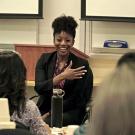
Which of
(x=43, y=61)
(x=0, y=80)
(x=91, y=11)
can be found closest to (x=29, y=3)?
(x=91, y=11)

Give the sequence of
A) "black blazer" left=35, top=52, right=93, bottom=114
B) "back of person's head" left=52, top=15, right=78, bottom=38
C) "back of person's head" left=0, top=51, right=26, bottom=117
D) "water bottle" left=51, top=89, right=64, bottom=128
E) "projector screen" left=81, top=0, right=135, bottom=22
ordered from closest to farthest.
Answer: "back of person's head" left=0, top=51, right=26, bottom=117 < "water bottle" left=51, top=89, right=64, bottom=128 < "black blazer" left=35, top=52, right=93, bottom=114 < "back of person's head" left=52, top=15, right=78, bottom=38 < "projector screen" left=81, top=0, right=135, bottom=22

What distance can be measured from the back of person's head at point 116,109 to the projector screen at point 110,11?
11.1ft

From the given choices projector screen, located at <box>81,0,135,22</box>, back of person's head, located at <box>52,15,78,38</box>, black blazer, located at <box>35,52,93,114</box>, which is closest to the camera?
black blazer, located at <box>35,52,93,114</box>

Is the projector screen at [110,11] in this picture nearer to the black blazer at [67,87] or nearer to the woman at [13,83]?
the black blazer at [67,87]

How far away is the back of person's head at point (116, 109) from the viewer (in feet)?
2.23

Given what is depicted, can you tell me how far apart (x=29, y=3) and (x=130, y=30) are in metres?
1.14

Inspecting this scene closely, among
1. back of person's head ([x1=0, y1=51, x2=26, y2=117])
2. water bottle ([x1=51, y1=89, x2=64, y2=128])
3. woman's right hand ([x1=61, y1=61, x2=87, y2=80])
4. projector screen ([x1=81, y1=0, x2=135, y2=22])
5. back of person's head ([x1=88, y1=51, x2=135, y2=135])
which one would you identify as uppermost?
projector screen ([x1=81, y1=0, x2=135, y2=22])

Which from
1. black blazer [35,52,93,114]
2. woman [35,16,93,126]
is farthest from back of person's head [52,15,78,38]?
black blazer [35,52,93,114]

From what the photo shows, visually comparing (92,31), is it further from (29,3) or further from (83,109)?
(83,109)

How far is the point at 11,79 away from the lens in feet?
6.77

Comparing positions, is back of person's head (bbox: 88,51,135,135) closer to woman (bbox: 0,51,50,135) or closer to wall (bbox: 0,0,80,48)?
woman (bbox: 0,51,50,135)

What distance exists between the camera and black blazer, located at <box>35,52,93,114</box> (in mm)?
3168

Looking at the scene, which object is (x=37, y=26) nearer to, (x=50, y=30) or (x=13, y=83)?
(x=50, y=30)

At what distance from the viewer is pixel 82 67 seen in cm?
318
